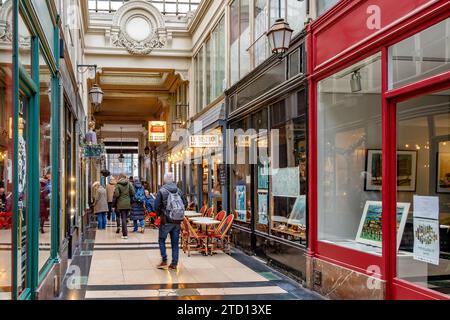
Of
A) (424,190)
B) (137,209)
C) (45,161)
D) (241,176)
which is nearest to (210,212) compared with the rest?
(241,176)

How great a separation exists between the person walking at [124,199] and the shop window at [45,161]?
24.7ft

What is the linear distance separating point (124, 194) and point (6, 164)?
11523 millimetres

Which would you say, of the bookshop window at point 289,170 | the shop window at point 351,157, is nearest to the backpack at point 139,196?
the bookshop window at point 289,170

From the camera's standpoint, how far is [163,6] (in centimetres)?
2197

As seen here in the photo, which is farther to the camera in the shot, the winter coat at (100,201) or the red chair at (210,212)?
the winter coat at (100,201)

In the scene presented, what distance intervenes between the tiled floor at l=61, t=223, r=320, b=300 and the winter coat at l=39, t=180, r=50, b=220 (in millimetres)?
1233

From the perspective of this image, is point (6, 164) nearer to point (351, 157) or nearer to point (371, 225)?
point (371, 225)

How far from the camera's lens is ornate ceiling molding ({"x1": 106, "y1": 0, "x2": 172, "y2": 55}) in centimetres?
1925

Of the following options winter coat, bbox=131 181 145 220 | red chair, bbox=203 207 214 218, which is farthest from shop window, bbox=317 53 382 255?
winter coat, bbox=131 181 145 220

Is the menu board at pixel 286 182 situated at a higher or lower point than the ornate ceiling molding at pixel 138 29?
lower

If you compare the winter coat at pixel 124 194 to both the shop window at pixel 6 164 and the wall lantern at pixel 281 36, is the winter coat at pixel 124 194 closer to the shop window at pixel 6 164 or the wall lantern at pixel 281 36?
the wall lantern at pixel 281 36

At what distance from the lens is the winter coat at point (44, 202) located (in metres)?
6.76

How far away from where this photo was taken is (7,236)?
4.23 meters
